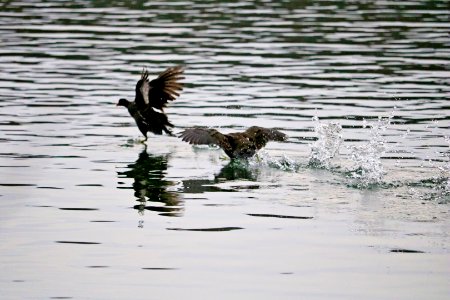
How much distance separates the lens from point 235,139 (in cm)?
1374

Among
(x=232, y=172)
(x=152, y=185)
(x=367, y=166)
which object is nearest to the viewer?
(x=367, y=166)

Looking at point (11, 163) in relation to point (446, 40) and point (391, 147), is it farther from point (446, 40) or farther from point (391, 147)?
point (446, 40)

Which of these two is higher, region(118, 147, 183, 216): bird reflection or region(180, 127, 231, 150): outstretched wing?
region(180, 127, 231, 150): outstretched wing

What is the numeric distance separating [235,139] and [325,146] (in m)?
1.05

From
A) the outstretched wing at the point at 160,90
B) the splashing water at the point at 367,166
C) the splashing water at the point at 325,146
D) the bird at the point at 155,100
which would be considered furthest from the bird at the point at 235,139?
the outstretched wing at the point at 160,90

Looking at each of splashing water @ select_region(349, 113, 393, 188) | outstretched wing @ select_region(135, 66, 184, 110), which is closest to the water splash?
splashing water @ select_region(349, 113, 393, 188)

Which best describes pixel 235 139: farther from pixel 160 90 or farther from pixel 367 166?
pixel 160 90

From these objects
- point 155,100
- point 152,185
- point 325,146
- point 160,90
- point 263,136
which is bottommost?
point 152,185

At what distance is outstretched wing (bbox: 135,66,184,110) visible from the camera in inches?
627

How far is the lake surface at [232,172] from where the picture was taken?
9281 mm

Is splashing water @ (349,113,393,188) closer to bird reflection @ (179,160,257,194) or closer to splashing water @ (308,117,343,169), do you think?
splashing water @ (308,117,343,169)

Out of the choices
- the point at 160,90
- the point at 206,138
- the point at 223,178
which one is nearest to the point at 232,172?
the point at 223,178

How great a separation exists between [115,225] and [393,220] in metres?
2.54

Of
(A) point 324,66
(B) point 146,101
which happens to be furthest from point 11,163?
(A) point 324,66
